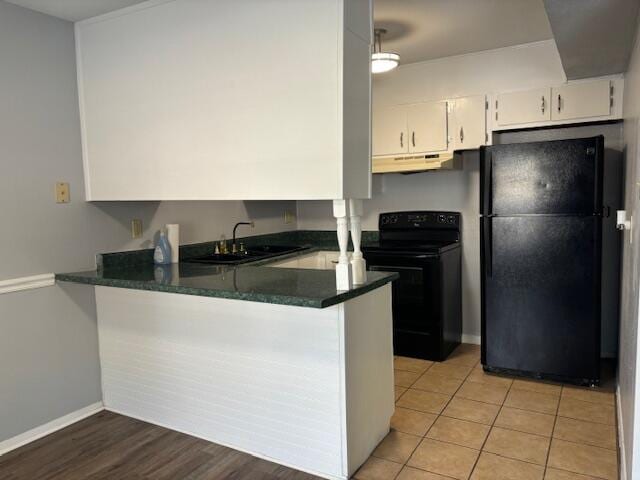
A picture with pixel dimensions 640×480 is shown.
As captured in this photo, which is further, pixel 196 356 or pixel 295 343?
pixel 196 356

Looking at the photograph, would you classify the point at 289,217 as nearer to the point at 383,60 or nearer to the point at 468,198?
the point at 468,198

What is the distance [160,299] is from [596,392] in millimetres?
2811

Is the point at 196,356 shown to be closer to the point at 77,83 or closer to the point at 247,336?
the point at 247,336

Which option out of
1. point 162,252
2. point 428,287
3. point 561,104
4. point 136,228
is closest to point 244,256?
point 162,252

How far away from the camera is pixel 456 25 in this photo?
127 inches

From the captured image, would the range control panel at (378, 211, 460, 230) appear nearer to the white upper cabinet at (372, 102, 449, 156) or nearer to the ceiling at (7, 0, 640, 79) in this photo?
the white upper cabinet at (372, 102, 449, 156)

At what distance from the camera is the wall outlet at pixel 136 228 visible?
3168mm

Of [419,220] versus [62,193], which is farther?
[419,220]

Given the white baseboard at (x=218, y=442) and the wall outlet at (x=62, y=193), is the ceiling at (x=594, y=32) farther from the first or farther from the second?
→ the wall outlet at (x=62, y=193)

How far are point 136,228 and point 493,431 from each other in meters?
2.47

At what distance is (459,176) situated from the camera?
13.8ft

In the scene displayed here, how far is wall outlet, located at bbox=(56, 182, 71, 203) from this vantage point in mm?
2783

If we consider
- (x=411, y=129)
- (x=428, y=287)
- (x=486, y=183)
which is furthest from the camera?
(x=411, y=129)

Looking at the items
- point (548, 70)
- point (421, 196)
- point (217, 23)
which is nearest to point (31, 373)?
→ point (217, 23)
